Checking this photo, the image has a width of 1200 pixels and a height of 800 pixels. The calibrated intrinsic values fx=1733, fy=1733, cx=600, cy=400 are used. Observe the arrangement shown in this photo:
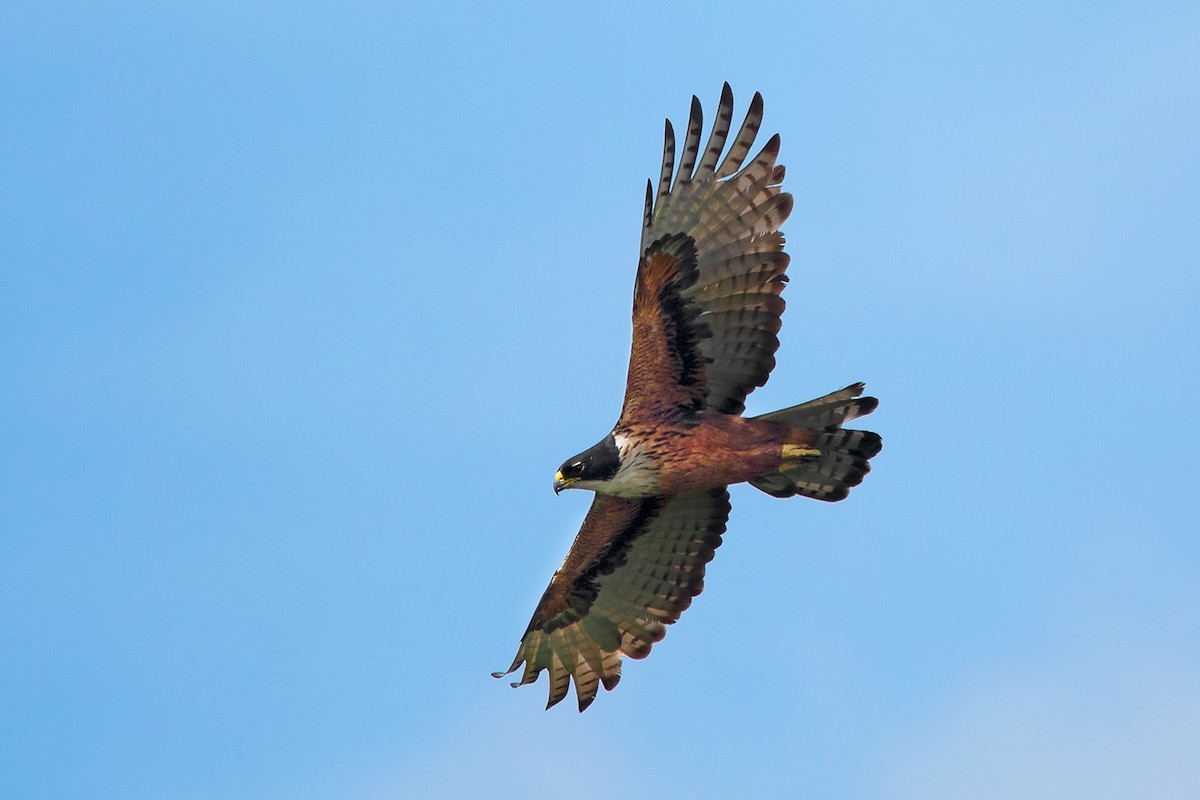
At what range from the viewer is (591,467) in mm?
14086

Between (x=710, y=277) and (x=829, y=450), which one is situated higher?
(x=710, y=277)

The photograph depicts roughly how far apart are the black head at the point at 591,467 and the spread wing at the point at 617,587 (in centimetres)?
82

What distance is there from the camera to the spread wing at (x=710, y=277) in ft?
Result: 46.6

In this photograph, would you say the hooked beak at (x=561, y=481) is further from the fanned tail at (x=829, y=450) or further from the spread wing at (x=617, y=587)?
the fanned tail at (x=829, y=450)

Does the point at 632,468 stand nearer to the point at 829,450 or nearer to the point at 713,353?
the point at 713,353

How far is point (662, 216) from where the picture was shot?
Result: 14.3m

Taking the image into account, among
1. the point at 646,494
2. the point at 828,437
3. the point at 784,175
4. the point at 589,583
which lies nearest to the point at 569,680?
the point at 589,583

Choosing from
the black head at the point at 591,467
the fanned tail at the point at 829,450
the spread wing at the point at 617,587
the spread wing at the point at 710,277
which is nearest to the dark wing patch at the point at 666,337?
the spread wing at the point at 710,277

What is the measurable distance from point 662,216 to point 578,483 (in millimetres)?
2310

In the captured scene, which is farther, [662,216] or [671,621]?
[671,621]

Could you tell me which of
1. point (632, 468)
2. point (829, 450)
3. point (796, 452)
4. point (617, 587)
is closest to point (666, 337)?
point (632, 468)

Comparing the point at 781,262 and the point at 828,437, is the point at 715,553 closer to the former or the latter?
the point at 828,437

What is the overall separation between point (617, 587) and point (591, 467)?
6.24 ft

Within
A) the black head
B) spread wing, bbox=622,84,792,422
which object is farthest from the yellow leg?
the black head
